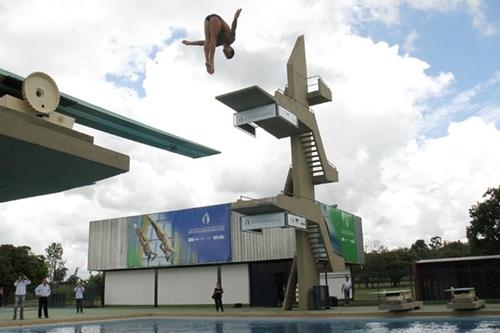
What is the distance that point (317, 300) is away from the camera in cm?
2428

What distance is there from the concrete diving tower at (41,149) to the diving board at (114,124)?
0.03 metres

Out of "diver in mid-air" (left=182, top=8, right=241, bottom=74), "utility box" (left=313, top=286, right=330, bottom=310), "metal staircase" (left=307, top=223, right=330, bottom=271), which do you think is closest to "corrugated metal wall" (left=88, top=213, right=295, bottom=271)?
"metal staircase" (left=307, top=223, right=330, bottom=271)

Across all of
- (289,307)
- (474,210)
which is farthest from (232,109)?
(474,210)

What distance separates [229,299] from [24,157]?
2891cm

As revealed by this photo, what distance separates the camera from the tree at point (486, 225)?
1380 inches

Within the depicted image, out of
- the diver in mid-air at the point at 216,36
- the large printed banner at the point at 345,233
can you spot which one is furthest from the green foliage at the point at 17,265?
the diver in mid-air at the point at 216,36

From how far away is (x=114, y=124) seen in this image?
33.8 ft

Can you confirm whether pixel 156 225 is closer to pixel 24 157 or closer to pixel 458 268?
pixel 458 268

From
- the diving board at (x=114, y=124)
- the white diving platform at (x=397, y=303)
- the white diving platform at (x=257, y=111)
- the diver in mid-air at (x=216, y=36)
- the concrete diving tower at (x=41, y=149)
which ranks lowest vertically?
the white diving platform at (x=397, y=303)

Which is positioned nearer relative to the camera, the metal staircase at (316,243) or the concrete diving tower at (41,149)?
the concrete diving tower at (41,149)

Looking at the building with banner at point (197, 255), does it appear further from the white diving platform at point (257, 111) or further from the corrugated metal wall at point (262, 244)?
the white diving platform at point (257, 111)

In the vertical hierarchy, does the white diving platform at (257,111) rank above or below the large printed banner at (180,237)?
above

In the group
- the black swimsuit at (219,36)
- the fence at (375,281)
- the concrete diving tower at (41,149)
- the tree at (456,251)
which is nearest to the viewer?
the concrete diving tower at (41,149)

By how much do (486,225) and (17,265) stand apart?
5049cm
